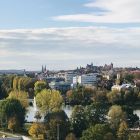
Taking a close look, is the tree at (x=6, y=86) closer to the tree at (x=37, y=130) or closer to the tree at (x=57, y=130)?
the tree at (x=37, y=130)

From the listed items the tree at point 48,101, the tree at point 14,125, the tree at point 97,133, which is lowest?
the tree at point 14,125

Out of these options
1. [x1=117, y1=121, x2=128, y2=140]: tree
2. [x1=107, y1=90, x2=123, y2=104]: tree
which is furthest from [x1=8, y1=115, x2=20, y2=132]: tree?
[x1=107, y1=90, x2=123, y2=104]: tree

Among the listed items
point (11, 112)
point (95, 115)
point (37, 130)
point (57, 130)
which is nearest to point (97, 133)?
point (57, 130)

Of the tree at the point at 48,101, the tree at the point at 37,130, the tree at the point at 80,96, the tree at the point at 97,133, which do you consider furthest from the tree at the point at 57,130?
the tree at the point at 80,96

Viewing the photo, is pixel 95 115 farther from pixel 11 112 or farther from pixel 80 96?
pixel 80 96

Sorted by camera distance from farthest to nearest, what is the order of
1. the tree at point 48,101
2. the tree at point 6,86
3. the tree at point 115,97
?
1. the tree at point 6,86
2. the tree at point 115,97
3. the tree at point 48,101

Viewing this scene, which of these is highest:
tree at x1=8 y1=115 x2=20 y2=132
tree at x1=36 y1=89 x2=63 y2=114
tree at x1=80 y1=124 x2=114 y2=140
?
tree at x1=36 y1=89 x2=63 y2=114

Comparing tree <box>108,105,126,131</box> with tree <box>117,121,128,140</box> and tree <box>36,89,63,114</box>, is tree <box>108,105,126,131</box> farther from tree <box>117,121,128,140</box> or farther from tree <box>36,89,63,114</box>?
tree <box>36,89,63,114</box>

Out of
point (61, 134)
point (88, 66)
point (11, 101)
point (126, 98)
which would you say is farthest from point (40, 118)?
point (88, 66)
